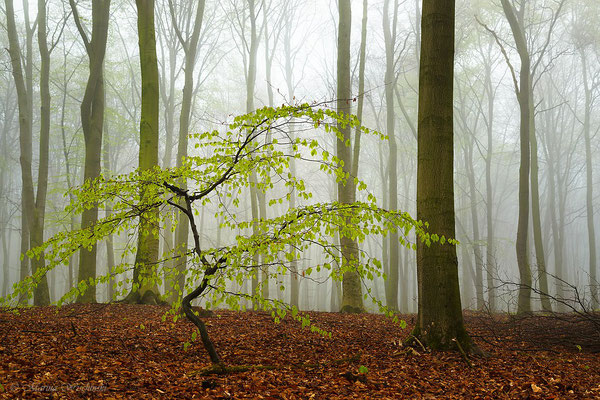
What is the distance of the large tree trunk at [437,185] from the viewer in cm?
481

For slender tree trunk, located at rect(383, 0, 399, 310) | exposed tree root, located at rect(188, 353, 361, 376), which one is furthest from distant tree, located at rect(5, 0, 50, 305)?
slender tree trunk, located at rect(383, 0, 399, 310)

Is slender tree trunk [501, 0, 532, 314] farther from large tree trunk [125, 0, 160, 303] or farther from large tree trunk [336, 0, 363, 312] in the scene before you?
large tree trunk [125, 0, 160, 303]

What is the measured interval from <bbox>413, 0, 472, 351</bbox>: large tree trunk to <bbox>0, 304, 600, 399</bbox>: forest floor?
369mm

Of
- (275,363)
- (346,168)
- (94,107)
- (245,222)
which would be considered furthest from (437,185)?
(94,107)

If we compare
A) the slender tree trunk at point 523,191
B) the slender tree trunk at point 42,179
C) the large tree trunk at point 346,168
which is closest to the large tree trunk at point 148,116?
the slender tree trunk at point 42,179

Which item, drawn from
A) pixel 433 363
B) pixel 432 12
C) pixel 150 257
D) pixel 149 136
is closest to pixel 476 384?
pixel 433 363

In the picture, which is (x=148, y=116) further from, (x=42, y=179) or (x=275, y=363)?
(x=275, y=363)

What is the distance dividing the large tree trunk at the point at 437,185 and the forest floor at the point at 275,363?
37cm

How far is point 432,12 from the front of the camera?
5.12 meters

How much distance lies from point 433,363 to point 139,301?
6309 mm

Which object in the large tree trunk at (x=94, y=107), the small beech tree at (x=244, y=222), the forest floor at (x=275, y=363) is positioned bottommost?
the forest floor at (x=275, y=363)

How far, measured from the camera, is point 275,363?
4289 mm

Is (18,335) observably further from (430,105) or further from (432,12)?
(432,12)

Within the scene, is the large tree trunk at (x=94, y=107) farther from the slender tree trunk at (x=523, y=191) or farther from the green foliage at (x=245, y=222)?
the slender tree trunk at (x=523, y=191)
